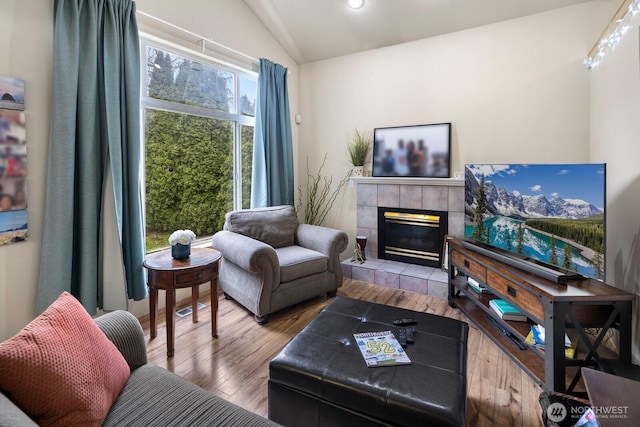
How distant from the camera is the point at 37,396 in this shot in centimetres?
93

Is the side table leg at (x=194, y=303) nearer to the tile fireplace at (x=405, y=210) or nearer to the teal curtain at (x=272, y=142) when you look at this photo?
the teal curtain at (x=272, y=142)

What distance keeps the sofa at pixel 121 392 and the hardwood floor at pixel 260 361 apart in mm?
611

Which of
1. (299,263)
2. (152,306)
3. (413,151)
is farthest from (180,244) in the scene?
(413,151)

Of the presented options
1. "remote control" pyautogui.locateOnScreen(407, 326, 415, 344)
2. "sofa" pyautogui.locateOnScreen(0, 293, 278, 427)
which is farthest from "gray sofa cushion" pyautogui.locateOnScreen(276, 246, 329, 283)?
"sofa" pyautogui.locateOnScreen(0, 293, 278, 427)

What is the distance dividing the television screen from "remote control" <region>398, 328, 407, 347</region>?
1053 mm

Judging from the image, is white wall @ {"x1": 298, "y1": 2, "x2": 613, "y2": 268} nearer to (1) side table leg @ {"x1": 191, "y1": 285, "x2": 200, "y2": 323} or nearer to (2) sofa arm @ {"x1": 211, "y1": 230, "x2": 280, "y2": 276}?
(2) sofa arm @ {"x1": 211, "y1": 230, "x2": 280, "y2": 276}

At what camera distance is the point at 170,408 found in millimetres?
1128

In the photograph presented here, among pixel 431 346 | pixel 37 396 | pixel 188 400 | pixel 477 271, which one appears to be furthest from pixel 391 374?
pixel 477 271

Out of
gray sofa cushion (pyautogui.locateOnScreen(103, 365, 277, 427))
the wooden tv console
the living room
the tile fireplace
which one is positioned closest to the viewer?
gray sofa cushion (pyautogui.locateOnScreen(103, 365, 277, 427))

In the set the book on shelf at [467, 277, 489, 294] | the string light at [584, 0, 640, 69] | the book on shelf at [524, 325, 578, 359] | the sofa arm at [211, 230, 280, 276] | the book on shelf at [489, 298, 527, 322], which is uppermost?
the string light at [584, 0, 640, 69]

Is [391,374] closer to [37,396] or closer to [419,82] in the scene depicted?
[37,396]

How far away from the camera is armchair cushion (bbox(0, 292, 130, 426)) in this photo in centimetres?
92

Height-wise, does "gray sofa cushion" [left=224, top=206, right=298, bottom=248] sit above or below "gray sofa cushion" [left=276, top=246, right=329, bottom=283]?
above

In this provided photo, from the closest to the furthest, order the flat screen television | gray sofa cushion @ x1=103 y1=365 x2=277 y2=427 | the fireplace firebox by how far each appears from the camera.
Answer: gray sofa cushion @ x1=103 y1=365 x2=277 y2=427
the flat screen television
the fireplace firebox
